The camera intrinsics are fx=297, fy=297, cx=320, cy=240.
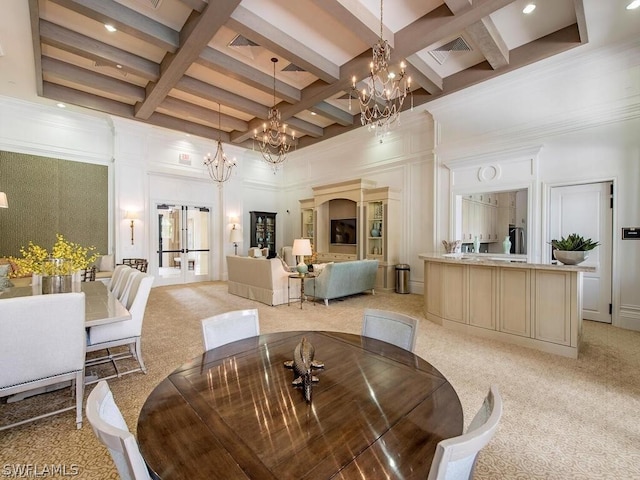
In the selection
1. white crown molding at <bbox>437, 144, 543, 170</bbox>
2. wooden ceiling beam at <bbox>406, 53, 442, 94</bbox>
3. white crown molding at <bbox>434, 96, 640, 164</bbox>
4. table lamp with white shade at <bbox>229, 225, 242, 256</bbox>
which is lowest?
table lamp with white shade at <bbox>229, 225, 242, 256</bbox>

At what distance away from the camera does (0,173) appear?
582 centimetres

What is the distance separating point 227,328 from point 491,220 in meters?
6.62

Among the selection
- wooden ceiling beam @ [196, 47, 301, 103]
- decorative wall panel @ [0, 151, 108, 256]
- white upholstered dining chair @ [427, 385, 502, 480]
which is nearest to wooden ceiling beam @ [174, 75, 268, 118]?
wooden ceiling beam @ [196, 47, 301, 103]

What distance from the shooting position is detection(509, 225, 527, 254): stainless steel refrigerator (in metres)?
5.56

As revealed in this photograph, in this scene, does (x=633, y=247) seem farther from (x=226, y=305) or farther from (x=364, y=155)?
(x=226, y=305)

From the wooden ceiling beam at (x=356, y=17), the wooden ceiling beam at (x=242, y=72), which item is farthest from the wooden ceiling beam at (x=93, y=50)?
the wooden ceiling beam at (x=356, y=17)

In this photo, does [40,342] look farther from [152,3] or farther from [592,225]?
[592,225]

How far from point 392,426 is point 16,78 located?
7.56 m

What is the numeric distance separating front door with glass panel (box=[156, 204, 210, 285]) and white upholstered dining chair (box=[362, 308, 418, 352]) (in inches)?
291

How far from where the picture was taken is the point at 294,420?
39.4 inches

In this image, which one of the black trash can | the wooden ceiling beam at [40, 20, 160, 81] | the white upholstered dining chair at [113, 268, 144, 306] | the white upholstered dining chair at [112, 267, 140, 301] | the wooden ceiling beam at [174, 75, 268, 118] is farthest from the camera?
the black trash can

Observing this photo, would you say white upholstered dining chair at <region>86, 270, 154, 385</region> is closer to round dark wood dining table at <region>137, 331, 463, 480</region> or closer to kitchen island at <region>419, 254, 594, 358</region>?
round dark wood dining table at <region>137, 331, 463, 480</region>

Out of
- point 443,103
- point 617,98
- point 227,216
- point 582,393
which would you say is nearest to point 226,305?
point 227,216

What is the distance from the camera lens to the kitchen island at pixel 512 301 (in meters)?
3.21
